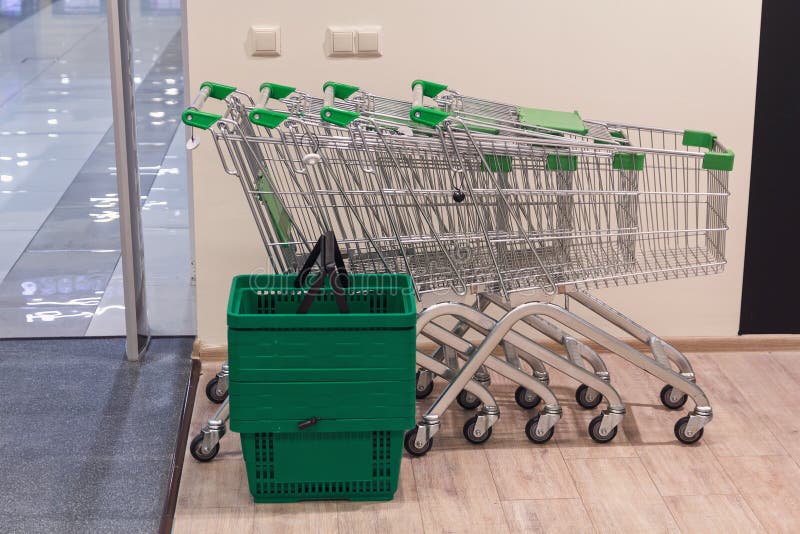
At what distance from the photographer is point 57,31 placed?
12.7 ft

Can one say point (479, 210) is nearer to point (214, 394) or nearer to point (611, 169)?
point (611, 169)

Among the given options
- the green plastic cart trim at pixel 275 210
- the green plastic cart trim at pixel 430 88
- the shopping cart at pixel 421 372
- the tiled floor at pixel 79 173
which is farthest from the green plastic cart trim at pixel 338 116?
the tiled floor at pixel 79 173

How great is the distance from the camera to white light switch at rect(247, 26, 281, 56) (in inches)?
141

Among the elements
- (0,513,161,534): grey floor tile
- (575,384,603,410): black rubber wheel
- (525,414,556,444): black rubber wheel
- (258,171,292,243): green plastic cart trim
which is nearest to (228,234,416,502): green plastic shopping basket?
(258,171,292,243): green plastic cart trim

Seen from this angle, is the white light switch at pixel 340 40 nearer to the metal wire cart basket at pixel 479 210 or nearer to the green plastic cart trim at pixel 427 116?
the metal wire cart basket at pixel 479 210

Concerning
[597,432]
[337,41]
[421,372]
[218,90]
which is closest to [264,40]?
[337,41]

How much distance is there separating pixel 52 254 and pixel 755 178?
276 cm

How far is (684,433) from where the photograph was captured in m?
3.31

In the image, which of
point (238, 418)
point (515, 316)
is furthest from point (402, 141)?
point (238, 418)

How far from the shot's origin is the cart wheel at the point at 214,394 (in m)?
3.56

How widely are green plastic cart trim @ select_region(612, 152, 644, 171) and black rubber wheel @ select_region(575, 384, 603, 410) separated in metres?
0.79

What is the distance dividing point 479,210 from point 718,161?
27.8 inches

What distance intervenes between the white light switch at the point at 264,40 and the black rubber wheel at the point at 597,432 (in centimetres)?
159

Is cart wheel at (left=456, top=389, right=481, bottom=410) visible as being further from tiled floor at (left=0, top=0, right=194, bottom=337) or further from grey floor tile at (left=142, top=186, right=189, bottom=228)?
grey floor tile at (left=142, top=186, right=189, bottom=228)
